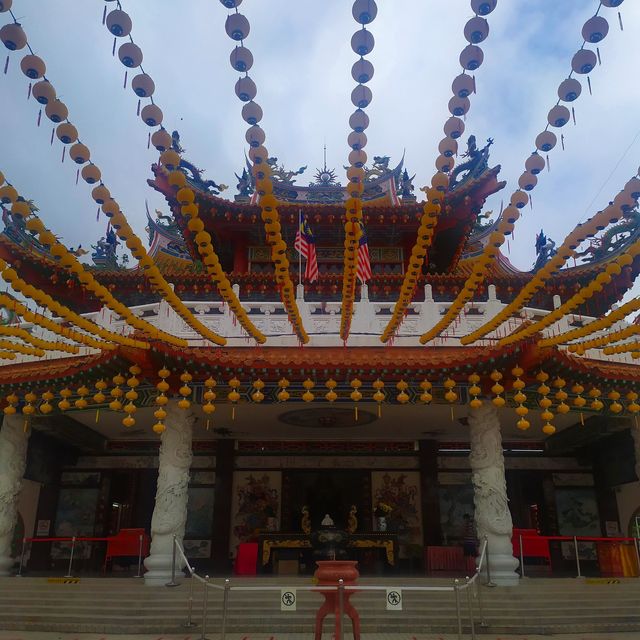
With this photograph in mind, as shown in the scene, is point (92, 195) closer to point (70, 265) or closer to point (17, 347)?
point (70, 265)

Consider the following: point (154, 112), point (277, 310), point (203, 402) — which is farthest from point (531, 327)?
point (154, 112)

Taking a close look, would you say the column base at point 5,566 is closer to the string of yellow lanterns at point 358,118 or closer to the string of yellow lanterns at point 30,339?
the string of yellow lanterns at point 30,339

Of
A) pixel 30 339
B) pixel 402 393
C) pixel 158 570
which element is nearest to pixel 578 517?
pixel 402 393

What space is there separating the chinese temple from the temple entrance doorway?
51 millimetres

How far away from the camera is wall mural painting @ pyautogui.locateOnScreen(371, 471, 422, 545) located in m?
13.3

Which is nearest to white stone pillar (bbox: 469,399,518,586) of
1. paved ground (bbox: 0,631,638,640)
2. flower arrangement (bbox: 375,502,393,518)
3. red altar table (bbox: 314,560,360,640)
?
paved ground (bbox: 0,631,638,640)

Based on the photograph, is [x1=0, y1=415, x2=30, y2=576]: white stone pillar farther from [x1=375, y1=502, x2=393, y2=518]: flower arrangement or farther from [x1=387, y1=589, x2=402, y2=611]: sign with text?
[x1=387, y1=589, x2=402, y2=611]: sign with text

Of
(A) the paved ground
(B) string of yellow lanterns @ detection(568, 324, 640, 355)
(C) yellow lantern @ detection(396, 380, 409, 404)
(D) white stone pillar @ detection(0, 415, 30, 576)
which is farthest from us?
(D) white stone pillar @ detection(0, 415, 30, 576)

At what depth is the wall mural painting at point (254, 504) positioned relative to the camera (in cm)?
1339

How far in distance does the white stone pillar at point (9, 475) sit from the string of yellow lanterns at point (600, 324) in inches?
357

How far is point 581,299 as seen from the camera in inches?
319

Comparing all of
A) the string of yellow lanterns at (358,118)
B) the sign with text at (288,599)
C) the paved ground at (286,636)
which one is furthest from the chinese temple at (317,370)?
the sign with text at (288,599)

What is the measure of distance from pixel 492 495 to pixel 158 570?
5.47m

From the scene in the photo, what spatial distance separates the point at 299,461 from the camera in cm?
1388
